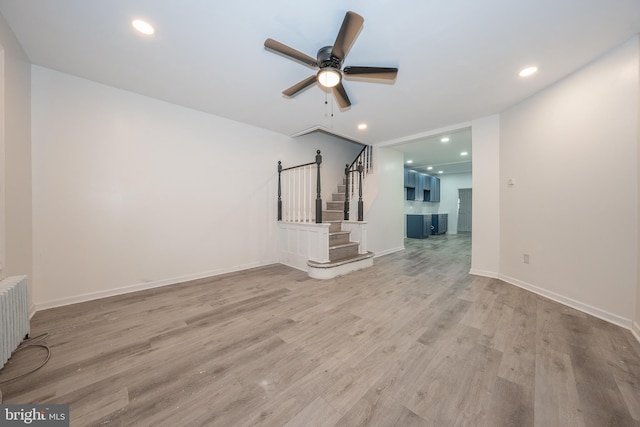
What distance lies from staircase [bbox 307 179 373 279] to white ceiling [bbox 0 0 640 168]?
7.44 ft

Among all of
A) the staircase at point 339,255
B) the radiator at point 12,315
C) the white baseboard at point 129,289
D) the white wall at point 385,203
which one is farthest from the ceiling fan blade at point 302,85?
the white wall at point 385,203

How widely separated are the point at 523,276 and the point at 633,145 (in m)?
1.80

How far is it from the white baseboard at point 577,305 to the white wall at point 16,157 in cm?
530

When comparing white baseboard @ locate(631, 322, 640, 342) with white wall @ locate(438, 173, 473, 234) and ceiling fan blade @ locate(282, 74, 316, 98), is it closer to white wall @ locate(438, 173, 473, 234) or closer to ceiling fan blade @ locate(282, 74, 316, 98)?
ceiling fan blade @ locate(282, 74, 316, 98)

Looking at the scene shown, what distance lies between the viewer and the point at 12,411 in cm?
106

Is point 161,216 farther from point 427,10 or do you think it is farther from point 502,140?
point 502,140

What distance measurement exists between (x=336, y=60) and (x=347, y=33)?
0.31 metres

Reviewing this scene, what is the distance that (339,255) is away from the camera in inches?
146

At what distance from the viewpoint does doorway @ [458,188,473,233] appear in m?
9.16

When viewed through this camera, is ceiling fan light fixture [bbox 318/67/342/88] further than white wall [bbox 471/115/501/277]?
No

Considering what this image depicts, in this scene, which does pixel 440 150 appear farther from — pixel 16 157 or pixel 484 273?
pixel 16 157

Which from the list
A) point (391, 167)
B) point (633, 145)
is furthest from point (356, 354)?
point (391, 167)

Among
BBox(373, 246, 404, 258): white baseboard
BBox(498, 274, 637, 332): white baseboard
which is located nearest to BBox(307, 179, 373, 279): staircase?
BBox(373, 246, 404, 258): white baseboard

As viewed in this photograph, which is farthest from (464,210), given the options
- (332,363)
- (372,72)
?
(332,363)
